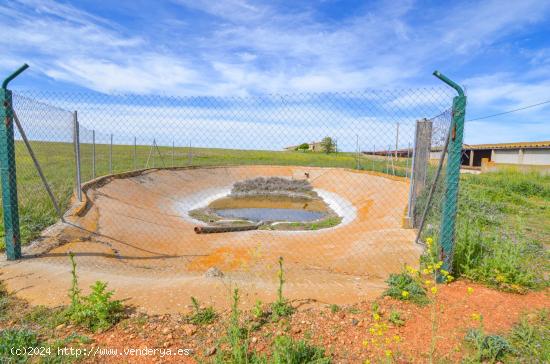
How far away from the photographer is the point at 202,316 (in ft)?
9.51

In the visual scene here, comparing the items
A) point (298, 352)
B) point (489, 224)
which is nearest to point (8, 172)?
point (298, 352)

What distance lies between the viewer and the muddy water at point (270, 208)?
15392mm

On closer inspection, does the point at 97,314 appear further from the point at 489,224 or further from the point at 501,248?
the point at 489,224

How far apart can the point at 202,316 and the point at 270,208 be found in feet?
50.0

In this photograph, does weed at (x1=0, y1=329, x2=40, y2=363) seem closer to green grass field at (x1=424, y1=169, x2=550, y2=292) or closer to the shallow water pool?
green grass field at (x1=424, y1=169, x2=550, y2=292)

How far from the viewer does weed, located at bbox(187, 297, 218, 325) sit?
2863mm

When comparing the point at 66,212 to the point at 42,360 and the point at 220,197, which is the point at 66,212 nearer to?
the point at 42,360

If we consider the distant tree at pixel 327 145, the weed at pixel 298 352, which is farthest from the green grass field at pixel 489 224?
the distant tree at pixel 327 145

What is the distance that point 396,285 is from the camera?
3408 millimetres

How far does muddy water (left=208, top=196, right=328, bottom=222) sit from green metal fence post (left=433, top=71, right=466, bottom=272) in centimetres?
1081

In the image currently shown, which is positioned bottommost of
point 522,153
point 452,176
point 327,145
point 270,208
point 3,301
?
point 270,208

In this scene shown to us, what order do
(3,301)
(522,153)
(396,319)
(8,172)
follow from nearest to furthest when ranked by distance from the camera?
(396,319)
(3,301)
(8,172)
(522,153)

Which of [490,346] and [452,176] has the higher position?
[452,176]

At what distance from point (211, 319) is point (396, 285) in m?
2.01
